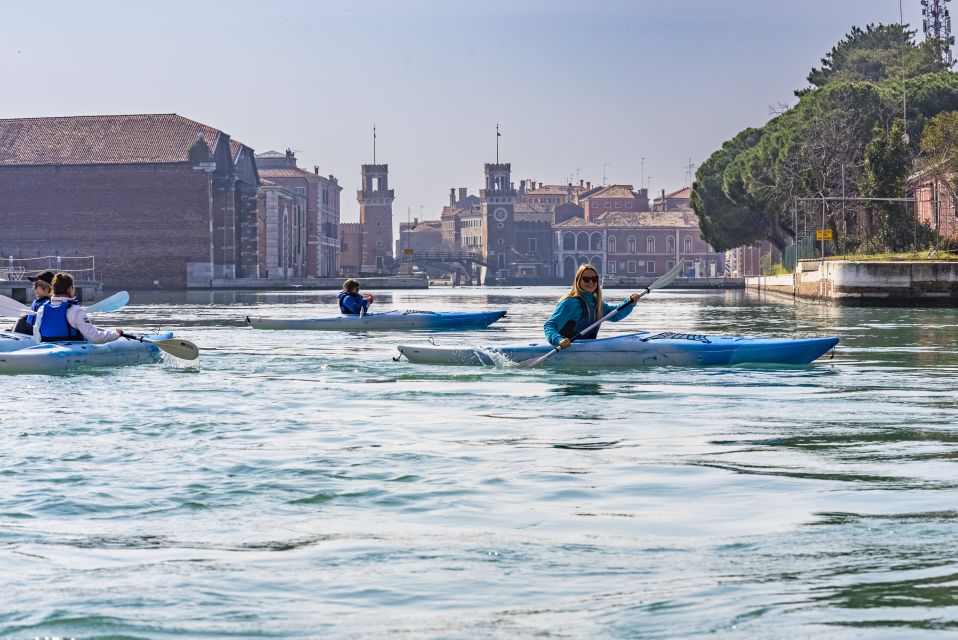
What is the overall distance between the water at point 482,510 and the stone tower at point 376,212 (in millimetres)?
137429

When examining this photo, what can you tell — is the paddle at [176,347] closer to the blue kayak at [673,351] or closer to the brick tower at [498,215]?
the blue kayak at [673,351]

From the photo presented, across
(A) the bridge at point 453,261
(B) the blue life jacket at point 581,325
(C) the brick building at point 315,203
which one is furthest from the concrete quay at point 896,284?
(A) the bridge at point 453,261

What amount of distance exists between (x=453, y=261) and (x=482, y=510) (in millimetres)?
133317

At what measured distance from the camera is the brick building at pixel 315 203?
110875 mm

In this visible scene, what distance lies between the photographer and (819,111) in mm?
63531

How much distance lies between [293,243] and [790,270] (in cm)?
4791

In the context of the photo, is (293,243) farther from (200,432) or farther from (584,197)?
(200,432)

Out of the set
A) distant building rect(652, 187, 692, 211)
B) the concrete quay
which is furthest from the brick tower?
the concrete quay

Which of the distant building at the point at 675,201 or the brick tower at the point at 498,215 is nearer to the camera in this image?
the brick tower at the point at 498,215

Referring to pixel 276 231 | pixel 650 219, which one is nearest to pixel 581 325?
pixel 276 231

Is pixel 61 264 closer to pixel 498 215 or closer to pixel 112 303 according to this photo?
pixel 112 303

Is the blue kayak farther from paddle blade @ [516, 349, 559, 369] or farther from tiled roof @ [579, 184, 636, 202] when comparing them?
tiled roof @ [579, 184, 636, 202]

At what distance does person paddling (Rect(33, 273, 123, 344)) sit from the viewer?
15.7 meters

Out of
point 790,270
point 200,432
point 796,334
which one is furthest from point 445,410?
point 790,270
